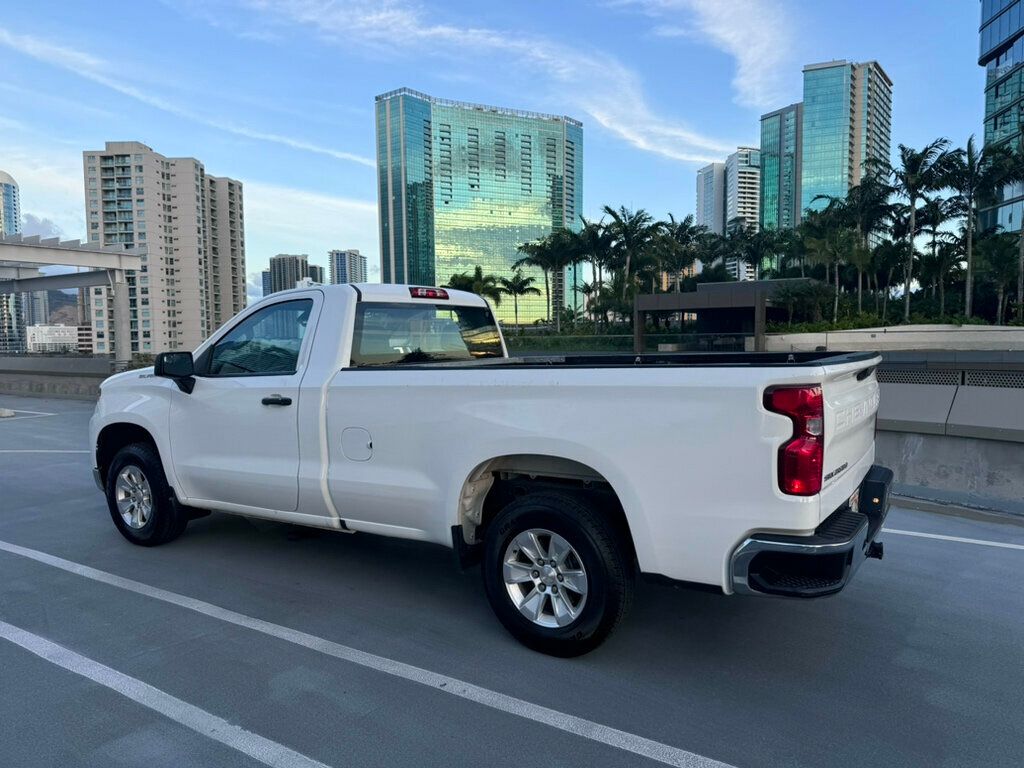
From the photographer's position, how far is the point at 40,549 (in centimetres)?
564

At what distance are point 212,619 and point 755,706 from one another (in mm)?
3060

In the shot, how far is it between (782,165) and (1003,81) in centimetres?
7788

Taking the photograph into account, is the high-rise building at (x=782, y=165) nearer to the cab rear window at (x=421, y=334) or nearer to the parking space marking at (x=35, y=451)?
the parking space marking at (x=35, y=451)

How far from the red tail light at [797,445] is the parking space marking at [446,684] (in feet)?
3.79

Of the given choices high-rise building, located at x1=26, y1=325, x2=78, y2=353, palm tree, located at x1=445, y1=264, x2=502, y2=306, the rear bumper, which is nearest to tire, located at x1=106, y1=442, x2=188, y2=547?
the rear bumper

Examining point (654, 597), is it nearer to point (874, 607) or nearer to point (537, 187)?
point (874, 607)

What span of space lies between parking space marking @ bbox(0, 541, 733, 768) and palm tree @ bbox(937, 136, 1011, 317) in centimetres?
5384

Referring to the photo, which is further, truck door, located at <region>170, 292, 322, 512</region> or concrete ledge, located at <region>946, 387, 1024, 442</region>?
concrete ledge, located at <region>946, 387, 1024, 442</region>

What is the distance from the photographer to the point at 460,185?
→ 104 metres

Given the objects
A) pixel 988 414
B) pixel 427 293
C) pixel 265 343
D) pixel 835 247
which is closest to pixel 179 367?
→ pixel 265 343

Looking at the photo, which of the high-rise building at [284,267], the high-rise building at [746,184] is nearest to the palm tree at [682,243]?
the high-rise building at [284,267]

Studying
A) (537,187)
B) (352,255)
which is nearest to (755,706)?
(352,255)

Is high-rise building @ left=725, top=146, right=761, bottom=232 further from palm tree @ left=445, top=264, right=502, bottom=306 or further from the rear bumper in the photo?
the rear bumper

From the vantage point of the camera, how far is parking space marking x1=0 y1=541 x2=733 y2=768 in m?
2.88
